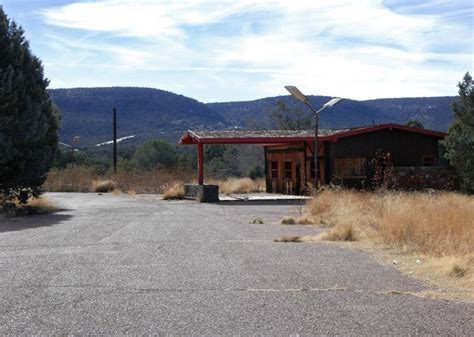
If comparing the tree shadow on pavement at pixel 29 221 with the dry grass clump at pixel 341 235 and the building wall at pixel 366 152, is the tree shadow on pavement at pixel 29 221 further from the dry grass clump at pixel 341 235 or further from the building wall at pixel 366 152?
the building wall at pixel 366 152

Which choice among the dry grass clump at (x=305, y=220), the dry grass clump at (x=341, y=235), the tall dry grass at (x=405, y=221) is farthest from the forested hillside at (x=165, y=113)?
the dry grass clump at (x=341, y=235)

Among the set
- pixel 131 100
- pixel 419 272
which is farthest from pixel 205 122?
pixel 419 272

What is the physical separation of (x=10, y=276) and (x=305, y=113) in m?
60.5

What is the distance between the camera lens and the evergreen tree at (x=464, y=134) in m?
25.9

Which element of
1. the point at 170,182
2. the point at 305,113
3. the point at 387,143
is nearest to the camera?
the point at 387,143

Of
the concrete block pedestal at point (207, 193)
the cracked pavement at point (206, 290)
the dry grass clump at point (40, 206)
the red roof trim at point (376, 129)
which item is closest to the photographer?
Answer: the cracked pavement at point (206, 290)

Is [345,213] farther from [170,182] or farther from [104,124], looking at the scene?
[104,124]

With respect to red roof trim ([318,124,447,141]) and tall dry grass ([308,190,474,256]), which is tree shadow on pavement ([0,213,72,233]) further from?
red roof trim ([318,124,447,141])

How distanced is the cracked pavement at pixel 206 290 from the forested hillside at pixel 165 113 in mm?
80658

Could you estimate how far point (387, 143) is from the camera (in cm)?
3453

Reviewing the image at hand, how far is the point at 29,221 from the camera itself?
837 inches

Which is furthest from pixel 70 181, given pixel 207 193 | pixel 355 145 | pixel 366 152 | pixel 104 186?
pixel 366 152

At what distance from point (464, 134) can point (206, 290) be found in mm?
19511

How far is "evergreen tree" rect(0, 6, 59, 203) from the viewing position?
22859mm
